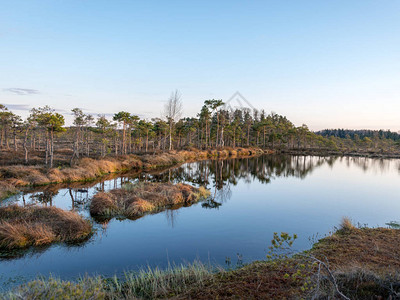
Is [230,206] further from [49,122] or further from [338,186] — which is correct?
[49,122]

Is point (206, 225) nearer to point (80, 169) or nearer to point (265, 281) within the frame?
point (265, 281)

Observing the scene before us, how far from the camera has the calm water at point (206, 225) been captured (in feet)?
24.0

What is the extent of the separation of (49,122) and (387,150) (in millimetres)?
92117

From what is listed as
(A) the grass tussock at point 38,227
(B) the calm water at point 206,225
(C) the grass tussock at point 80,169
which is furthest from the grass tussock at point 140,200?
(C) the grass tussock at point 80,169

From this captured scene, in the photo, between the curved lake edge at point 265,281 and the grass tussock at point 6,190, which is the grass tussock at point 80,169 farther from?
the curved lake edge at point 265,281

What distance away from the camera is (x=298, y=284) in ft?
17.5

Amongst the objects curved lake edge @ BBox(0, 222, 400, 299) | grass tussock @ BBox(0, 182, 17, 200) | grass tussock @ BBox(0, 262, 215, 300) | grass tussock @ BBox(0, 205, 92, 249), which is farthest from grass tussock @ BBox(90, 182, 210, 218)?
grass tussock @ BBox(0, 262, 215, 300)

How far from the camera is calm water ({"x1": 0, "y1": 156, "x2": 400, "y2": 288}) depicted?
24.0 feet

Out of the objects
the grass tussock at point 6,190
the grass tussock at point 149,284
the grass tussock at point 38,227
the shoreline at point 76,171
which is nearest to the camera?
the grass tussock at point 149,284

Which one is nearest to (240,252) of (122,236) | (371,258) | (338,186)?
(371,258)

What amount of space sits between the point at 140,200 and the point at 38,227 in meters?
5.04

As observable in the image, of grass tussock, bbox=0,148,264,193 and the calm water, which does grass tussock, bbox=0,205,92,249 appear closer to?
the calm water

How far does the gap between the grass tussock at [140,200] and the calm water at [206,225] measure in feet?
2.19

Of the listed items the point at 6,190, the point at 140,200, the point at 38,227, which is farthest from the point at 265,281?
the point at 6,190
